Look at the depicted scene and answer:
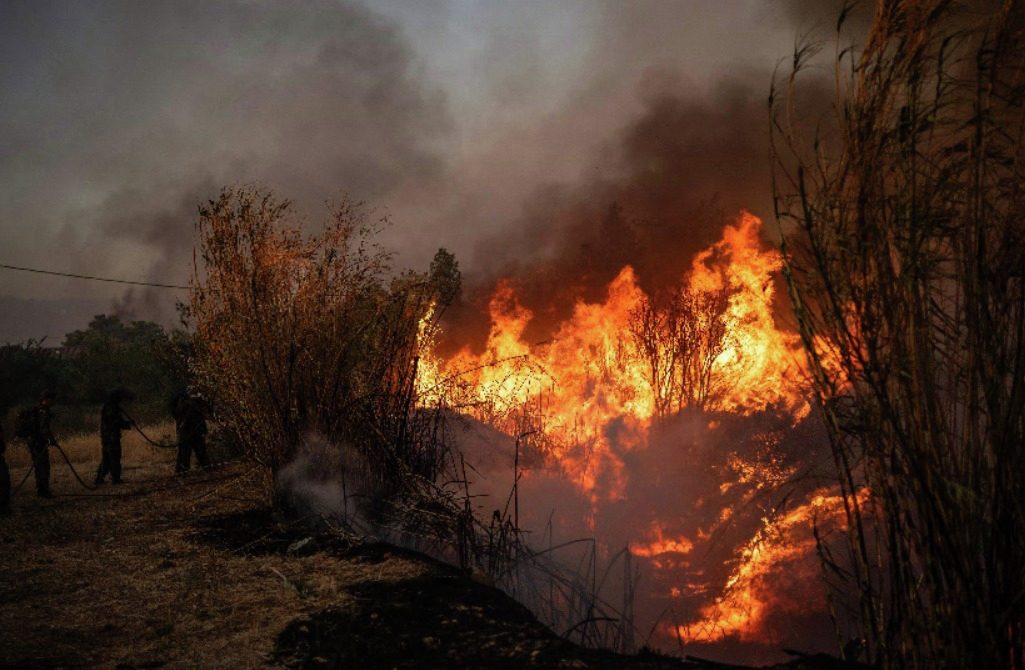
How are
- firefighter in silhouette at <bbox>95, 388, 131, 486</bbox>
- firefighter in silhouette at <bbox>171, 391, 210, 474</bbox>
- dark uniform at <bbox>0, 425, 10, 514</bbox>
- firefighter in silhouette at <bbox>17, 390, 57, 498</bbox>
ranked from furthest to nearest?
firefighter in silhouette at <bbox>171, 391, 210, 474</bbox>, firefighter in silhouette at <bbox>95, 388, 131, 486</bbox>, firefighter in silhouette at <bbox>17, 390, 57, 498</bbox>, dark uniform at <bbox>0, 425, 10, 514</bbox>

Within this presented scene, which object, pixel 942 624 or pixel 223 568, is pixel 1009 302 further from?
pixel 223 568

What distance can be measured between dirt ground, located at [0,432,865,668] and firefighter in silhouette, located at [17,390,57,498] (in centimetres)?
204

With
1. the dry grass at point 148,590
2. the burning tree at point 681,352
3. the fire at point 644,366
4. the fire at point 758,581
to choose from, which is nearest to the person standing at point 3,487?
the dry grass at point 148,590

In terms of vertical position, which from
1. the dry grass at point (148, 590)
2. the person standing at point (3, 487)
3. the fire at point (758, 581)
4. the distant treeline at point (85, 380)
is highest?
the distant treeline at point (85, 380)

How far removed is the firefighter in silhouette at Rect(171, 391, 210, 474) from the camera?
10.7 m

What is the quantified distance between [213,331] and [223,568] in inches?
104

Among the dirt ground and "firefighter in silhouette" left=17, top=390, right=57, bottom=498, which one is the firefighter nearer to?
"firefighter in silhouette" left=17, top=390, right=57, bottom=498

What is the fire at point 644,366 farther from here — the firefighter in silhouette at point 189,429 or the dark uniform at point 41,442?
the dark uniform at point 41,442

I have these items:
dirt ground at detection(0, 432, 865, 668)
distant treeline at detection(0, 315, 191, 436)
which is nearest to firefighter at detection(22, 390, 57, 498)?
dirt ground at detection(0, 432, 865, 668)

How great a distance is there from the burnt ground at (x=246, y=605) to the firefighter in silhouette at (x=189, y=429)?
3.33m

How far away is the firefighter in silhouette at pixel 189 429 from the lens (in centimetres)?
1071

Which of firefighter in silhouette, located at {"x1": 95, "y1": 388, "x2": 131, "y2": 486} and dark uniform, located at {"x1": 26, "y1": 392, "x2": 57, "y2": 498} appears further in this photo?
firefighter in silhouette, located at {"x1": 95, "y1": 388, "x2": 131, "y2": 486}

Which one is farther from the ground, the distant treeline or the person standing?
the distant treeline

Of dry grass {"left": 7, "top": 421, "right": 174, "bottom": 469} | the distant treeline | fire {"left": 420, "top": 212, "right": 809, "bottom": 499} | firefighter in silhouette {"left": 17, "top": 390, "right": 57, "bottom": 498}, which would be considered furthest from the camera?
the distant treeline
